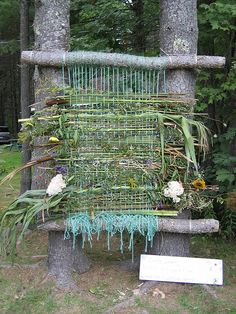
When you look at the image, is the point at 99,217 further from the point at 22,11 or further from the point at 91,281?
the point at 22,11

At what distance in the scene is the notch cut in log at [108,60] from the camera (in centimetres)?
372

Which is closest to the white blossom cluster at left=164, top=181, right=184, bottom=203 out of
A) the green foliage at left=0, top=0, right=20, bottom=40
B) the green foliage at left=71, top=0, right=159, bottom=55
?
the green foliage at left=71, top=0, right=159, bottom=55

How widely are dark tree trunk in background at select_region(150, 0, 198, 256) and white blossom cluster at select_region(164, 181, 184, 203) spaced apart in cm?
29

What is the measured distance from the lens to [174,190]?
3689 millimetres

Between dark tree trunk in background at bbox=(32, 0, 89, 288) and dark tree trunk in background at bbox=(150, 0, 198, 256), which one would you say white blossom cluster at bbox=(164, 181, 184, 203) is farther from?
dark tree trunk in background at bbox=(32, 0, 89, 288)

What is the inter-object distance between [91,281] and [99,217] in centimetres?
68

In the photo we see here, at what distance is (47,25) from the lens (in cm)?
393

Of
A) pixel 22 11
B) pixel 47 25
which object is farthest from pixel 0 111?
pixel 47 25

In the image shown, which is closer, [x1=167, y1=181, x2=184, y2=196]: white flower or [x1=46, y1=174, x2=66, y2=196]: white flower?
[x1=46, y1=174, x2=66, y2=196]: white flower

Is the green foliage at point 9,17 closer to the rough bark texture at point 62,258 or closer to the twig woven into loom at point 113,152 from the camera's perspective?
the twig woven into loom at point 113,152

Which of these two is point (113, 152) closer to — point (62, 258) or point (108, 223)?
point (108, 223)

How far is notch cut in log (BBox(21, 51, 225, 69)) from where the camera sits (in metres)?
3.72

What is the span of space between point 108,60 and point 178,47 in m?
0.72

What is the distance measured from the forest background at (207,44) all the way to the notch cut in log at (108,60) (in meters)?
0.39
